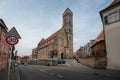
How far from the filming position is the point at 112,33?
2461cm

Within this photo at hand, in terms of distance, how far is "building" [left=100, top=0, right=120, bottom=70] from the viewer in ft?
77.2

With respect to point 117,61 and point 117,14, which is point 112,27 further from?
point 117,61

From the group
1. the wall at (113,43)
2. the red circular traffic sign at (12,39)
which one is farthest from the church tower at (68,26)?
the red circular traffic sign at (12,39)

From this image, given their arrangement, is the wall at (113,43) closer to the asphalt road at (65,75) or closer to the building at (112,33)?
the building at (112,33)

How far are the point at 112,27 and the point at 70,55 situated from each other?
47773 millimetres

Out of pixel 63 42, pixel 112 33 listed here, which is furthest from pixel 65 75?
pixel 63 42

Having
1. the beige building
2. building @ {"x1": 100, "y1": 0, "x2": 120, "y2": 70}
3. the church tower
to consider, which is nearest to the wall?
building @ {"x1": 100, "y1": 0, "x2": 120, "y2": 70}

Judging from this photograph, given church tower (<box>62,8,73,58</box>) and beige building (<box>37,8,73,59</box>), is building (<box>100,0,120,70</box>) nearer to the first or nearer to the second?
beige building (<box>37,8,73,59</box>)

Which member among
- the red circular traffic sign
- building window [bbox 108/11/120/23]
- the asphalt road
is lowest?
the asphalt road

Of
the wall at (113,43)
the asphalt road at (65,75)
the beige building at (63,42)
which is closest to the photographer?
the asphalt road at (65,75)

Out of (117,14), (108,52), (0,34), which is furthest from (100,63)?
(0,34)

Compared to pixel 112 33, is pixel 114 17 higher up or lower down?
higher up

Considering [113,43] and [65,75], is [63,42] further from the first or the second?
[65,75]

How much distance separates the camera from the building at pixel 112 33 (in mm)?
23534
